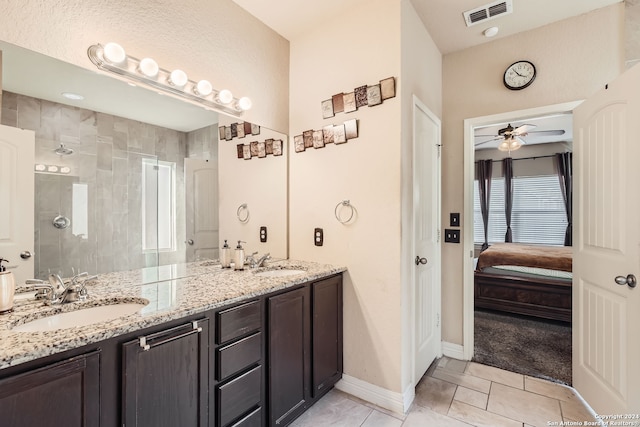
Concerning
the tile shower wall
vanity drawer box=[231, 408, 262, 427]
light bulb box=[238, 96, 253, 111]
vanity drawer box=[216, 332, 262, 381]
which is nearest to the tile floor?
vanity drawer box=[231, 408, 262, 427]

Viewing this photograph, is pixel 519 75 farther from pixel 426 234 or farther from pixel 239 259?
pixel 239 259

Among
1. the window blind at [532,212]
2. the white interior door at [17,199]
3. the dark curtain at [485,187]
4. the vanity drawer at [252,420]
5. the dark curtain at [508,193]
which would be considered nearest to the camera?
the white interior door at [17,199]

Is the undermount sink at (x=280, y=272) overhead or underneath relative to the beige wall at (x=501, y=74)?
underneath

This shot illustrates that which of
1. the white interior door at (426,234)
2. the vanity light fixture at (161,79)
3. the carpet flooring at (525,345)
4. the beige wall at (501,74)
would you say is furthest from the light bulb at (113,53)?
the carpet flooring at (525,345)

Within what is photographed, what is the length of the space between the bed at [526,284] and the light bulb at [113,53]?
4073mm

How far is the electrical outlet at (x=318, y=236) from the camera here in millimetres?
2342

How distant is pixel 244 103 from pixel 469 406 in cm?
257

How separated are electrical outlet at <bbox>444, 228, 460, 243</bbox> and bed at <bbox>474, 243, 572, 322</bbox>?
1.42 m

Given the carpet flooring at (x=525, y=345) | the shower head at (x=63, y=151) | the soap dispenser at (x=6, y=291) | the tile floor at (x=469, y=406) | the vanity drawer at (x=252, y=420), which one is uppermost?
the shower head at (x=63, y=151)

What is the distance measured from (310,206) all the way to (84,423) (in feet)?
5.76

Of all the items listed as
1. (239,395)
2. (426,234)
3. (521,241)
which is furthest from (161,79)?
(521,241)

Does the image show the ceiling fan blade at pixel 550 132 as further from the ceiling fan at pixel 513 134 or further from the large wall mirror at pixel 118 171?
the large wall mirror at pixel 118 171

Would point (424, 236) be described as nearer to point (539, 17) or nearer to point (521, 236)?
point (539, 17)

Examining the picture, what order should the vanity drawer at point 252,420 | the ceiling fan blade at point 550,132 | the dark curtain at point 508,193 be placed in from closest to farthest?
1. the vanity drawer at point 252,420
2. the ceiling fan blade at point 550,132
3. the dark curtain at point 508,193
